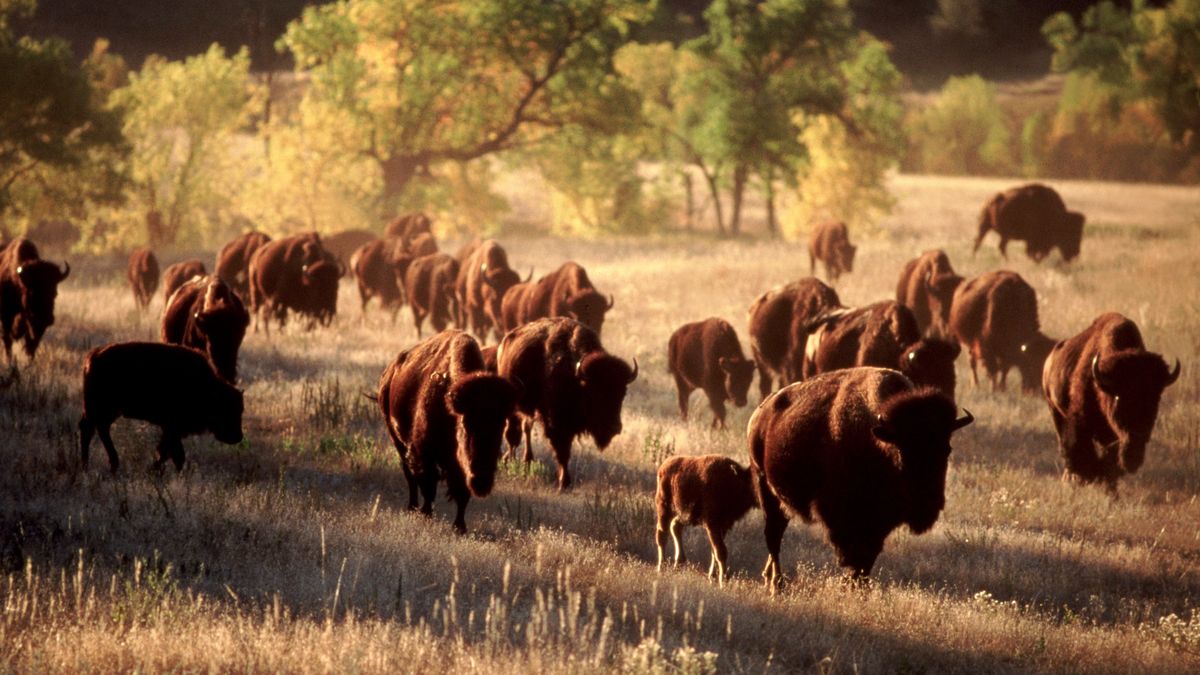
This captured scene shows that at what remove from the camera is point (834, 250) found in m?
26.8

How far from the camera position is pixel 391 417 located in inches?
342

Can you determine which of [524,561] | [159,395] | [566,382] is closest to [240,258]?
[159,395]

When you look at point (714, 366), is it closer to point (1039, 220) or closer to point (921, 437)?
point (921, 437)

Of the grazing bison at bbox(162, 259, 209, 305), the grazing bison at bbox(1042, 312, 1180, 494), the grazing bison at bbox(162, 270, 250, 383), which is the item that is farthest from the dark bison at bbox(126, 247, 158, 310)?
the grazing bison at bbox(1042, 312, 1180, 494)

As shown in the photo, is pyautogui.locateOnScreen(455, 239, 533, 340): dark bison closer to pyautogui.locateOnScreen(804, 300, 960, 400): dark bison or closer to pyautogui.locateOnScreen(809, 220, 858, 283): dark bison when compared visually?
pyautogui.locateOnScreen(804, 300, 960, 400): dark bison

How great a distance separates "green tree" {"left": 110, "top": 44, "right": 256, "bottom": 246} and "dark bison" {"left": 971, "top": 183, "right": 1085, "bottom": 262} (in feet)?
93.5

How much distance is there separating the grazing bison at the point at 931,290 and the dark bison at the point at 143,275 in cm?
1445

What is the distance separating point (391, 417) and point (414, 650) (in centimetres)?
363

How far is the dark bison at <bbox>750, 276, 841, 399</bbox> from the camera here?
45.9ft

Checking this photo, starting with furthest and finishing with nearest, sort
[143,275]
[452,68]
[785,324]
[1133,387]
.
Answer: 1. [452,68]
2. [143,275]
3. [785,324]
4. [1133,387]

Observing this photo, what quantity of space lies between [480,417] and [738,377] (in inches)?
268

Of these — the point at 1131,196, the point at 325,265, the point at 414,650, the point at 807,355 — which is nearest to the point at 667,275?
the point at 325,265

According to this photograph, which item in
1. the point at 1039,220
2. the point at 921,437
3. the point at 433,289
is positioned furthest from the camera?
the point at 1039,220

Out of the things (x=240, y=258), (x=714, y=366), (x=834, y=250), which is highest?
(x=834, y=250)
